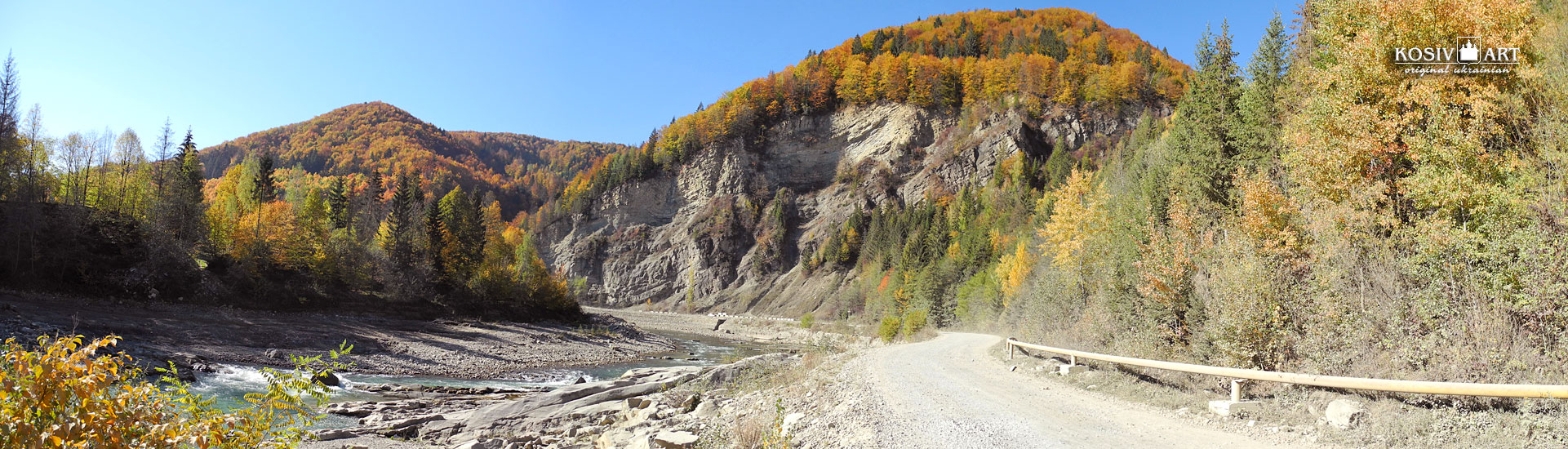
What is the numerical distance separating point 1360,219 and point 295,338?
3833 centimetres

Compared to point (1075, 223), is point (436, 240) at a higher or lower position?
lower

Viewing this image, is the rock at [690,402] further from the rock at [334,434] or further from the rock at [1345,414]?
the rock at [1345,414]

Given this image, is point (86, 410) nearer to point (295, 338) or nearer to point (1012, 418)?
point (1012, 418)

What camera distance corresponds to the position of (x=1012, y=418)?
9.97 m

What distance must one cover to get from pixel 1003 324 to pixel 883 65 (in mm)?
86941

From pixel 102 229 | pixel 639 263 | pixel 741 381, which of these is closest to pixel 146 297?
pixel 102 229

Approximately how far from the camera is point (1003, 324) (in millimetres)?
40219

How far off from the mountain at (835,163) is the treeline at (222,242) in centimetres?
4003

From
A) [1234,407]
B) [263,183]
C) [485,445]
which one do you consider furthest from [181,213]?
[1234,407]

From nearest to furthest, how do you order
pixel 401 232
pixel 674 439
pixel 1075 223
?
1. pixel 674 439
2. pixel 1075 223
3. pixel 401 232

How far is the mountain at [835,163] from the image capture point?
321 ft

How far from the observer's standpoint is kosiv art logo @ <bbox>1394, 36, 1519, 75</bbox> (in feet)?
39.5

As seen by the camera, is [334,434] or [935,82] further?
[935,82]

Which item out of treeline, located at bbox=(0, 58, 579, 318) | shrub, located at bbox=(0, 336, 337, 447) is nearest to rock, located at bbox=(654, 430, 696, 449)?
shrub, located at bbox=(0, 336, 337, 447)
